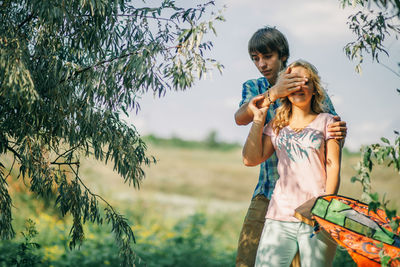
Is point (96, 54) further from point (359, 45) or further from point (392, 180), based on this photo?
point (392, 180)

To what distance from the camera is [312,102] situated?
2338mm

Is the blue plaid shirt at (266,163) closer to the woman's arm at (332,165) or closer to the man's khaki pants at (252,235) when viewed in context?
the man's khaki pants at (252,235)

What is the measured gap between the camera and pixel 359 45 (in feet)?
7.84

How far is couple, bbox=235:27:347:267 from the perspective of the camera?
2068 millimetres

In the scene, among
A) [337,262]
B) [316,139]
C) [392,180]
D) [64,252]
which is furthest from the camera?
[392,180]

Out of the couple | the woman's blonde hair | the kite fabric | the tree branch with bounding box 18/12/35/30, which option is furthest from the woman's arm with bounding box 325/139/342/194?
the tree branch with bounding box 18/12/35/30

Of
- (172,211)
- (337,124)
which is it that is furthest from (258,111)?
(172,211)

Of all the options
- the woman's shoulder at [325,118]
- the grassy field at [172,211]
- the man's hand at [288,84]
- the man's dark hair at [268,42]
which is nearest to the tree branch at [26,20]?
the grassy field at [172,211]

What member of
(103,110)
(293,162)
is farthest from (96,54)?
(293,162)

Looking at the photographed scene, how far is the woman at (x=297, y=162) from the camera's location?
2.06 meters

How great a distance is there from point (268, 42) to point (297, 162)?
81 cm

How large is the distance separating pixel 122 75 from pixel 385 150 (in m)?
1.43

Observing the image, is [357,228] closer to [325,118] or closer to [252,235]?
[325,118]

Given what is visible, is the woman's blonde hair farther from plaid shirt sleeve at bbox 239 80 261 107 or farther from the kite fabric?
the kite fabric
